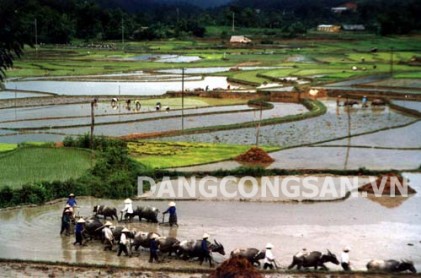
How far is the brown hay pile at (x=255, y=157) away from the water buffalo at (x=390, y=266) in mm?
9685

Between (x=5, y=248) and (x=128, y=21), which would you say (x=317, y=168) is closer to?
(x=5, y=248)

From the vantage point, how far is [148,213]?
1605 centimetres

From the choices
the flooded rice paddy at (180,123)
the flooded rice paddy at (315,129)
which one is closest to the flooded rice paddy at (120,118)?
the flooded rice paddy at (180,123)

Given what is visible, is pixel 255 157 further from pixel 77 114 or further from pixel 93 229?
pixel 77 114

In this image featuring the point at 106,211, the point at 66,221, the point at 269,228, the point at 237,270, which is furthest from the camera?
the point at 106,211

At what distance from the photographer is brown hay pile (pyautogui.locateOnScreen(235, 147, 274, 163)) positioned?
72.8 feet

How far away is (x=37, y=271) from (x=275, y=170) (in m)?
9.65

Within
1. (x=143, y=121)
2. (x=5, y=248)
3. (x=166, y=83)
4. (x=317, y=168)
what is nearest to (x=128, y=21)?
(x=166, y=83)

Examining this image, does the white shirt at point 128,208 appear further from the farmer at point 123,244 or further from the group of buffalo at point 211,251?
the farmer at point 123,244

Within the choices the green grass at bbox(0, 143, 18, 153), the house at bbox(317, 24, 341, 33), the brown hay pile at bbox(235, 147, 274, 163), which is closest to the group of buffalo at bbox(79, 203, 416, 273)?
the brown hay pile at bbox(235, 147, 274, 163)

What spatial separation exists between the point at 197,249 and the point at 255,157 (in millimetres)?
9241

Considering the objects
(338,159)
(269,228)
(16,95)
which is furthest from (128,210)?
(16,95)

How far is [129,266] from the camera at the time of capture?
13.0m

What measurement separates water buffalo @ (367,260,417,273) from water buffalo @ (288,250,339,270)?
2.23 feet
